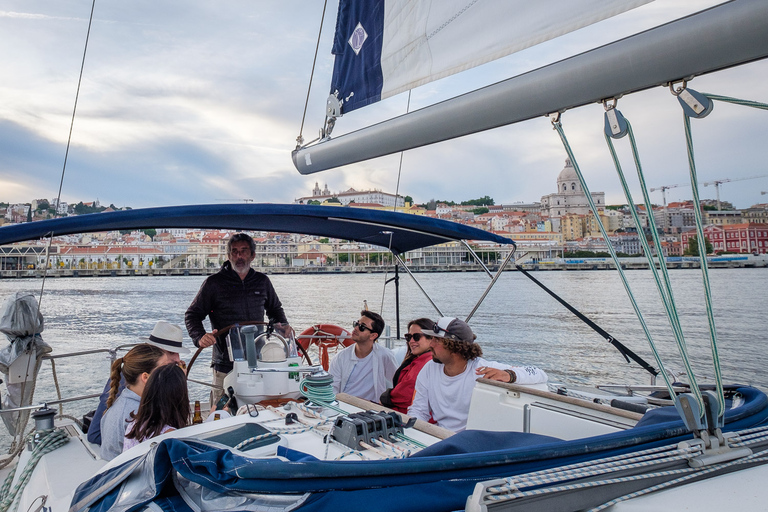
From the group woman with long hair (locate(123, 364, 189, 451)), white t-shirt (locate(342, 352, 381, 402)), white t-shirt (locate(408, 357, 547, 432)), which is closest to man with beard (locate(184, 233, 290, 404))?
white t-shirt (locate(342, 352, 381, 402))

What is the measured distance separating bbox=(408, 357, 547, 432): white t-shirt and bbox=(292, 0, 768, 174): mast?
1532mm

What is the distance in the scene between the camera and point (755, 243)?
7.18ft

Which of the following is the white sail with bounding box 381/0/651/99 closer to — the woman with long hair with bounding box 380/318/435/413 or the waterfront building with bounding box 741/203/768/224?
the waterfront building with bounding box 741/203/768/224

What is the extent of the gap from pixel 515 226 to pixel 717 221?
47.3 m

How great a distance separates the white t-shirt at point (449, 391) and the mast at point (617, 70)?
153 centimetres

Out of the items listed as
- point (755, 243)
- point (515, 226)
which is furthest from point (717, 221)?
point (515, 226)

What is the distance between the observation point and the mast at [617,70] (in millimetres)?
948

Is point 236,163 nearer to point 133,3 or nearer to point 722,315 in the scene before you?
point 133,3

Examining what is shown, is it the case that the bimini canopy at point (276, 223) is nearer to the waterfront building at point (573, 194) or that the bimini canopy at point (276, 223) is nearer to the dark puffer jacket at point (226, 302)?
the dark puffer jacket at point (226, 302)

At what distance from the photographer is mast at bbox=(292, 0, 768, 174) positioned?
3.11 ft

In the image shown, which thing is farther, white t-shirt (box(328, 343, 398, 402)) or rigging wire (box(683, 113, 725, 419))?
white t-shirt (box(328, 343, 398, 402))

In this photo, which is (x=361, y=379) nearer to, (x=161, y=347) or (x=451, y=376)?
(x=451, y=376)

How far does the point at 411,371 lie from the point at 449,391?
0.65 metres

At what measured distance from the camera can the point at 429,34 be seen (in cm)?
189
